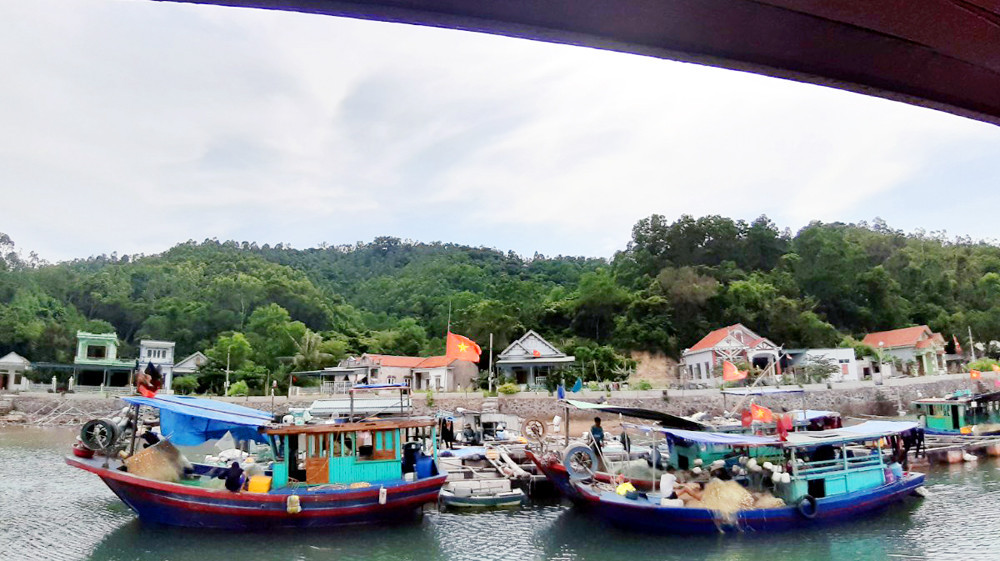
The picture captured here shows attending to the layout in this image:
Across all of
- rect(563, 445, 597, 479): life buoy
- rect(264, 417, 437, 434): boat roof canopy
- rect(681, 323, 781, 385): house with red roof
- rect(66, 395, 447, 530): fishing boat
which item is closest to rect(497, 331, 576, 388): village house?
rect(681, 323, 781, 385): house with red roof

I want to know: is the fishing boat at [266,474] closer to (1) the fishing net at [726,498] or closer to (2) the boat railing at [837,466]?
(1) the fishing net at [726,498]

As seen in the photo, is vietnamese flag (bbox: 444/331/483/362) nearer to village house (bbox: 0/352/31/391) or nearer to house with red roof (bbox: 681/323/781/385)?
house with red roof (bbox: 681/323/781/385)

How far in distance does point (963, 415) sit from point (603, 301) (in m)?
32.1

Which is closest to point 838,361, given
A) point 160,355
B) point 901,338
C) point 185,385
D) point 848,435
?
point 901,338

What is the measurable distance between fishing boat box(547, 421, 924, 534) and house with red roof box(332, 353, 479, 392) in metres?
28.0

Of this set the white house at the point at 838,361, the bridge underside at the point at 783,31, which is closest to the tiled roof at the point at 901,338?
the white house at the point at 838,361

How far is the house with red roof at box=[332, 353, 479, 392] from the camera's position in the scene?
139 ft

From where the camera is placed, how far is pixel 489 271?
3529 inches

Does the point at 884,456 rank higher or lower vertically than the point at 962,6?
lower

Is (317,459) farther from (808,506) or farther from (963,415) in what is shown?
(963,415)

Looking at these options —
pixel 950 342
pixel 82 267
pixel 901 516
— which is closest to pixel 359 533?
pixel 901 516

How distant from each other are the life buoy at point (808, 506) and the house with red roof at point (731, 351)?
1099 inches

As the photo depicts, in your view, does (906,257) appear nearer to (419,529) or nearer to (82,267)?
(419,529)

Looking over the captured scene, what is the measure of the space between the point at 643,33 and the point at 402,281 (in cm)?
7927
